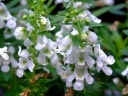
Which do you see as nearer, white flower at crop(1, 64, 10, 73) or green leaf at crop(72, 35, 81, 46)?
green leaf at crop(72, 35, 81, 46)

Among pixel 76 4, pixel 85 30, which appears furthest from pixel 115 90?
pixel 85 30

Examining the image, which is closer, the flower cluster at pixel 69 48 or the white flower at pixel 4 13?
the flower cluster at pixel 69 48

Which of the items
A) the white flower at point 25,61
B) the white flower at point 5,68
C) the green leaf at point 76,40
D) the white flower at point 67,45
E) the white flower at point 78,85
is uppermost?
the green leaf at point 76,40

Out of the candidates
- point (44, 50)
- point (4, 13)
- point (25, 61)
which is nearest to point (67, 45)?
point (44, 50)

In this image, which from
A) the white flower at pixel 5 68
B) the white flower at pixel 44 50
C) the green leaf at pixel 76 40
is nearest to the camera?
the green leaf at pixel 76 40

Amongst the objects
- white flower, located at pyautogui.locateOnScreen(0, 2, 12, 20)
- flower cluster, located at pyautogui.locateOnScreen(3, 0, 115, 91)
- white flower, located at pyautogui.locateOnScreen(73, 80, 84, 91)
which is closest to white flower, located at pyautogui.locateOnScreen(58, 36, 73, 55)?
flower cluster, located at pyautogui.locateOnScreen(3, 0, 115, 91)

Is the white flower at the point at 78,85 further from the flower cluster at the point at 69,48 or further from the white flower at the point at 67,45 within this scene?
the white flower at the point at 67,45

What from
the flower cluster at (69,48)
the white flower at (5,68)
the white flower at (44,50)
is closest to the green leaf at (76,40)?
the flower cluster at (69,48)

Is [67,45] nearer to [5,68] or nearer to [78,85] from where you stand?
[78,85]

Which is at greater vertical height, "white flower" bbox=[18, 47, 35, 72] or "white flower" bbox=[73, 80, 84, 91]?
"white flower" bbox=[18, 47, 35, 72]

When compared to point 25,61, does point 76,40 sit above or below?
above

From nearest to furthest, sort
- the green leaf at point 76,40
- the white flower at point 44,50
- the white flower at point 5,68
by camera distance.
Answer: the green leaf at point 76,40
the white flower at point 44,50
the white flower at point 5,68

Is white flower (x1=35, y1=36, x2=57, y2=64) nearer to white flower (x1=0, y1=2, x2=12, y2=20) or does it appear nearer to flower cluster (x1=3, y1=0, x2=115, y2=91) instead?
flower cluster (x1=3, y1=0, x2=115, y2=91)
